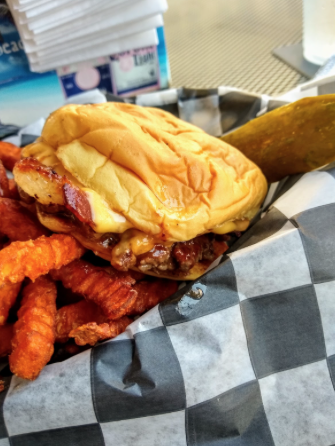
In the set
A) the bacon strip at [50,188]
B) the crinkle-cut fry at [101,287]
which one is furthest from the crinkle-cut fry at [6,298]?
the bacon strip at [50,188]

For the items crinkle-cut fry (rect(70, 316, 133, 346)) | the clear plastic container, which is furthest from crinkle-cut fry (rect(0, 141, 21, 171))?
the clear plastic container

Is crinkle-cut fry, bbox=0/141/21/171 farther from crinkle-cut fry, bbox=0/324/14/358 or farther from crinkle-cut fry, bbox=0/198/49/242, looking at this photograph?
crinkle-cut fry, bbox=0/324/14/358

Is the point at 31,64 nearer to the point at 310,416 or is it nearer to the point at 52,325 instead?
the point at 52,325

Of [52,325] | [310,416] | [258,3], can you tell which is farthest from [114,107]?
[258,3]

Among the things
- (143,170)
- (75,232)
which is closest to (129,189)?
(143,170)

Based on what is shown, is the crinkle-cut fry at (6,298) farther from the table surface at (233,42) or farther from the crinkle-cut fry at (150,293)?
the table surface at (233,42)

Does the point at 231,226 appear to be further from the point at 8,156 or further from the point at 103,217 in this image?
the point at 8,156
